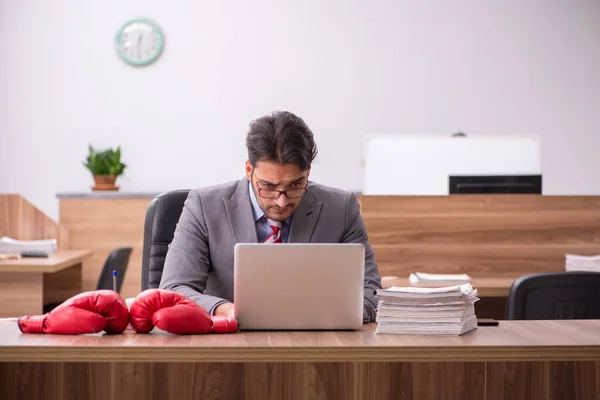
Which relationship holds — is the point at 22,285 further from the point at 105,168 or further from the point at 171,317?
the point at 171,317

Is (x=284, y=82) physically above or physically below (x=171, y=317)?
above

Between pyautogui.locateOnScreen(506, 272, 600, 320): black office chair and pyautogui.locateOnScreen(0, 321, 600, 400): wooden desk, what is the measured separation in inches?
35.7

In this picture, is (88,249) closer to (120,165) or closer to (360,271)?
(120,165)

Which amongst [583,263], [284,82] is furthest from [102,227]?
[583,263]

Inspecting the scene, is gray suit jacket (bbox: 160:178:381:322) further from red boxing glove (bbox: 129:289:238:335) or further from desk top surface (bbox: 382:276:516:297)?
desk top surface (bbox: 382:276:516:297)

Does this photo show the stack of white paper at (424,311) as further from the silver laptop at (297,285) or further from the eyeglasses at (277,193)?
the eyeglasses at (277,193)

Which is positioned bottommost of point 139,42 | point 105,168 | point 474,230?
point 474,230

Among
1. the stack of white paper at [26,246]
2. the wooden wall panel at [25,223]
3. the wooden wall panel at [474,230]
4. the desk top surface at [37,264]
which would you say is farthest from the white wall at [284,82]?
the wooden wall panel at [474,230]

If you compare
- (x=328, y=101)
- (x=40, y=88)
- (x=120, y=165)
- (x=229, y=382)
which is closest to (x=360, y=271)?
(x=229, y=382)

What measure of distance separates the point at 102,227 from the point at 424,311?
11.7 feet

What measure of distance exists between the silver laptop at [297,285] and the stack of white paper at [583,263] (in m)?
2.02

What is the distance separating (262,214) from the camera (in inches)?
101

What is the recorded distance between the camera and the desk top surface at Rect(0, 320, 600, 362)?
165 cm

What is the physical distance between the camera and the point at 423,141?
499cm
